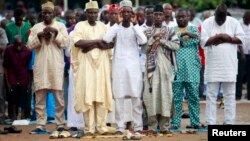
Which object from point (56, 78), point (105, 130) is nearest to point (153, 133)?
point (105, 130)

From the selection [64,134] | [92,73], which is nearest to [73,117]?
[64,134]

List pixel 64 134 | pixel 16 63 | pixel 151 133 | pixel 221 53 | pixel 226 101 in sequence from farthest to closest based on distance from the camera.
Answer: pixel 16 63, pixel 226 101, pixel 221 53, pixel 151 133, pixel 64 134

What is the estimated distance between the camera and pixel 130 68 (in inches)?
635

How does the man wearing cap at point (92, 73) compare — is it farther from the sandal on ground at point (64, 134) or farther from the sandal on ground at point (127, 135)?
the sandal on ground at point (127, 135)

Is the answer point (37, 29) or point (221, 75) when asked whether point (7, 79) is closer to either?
point (37, 29)

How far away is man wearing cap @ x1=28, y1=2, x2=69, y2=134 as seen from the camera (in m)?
16.6

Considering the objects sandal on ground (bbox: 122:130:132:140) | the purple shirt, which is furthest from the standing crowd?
the purple shirt

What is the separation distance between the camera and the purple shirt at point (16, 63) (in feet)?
61.9

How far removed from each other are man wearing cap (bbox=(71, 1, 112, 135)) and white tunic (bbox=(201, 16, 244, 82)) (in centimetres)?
181

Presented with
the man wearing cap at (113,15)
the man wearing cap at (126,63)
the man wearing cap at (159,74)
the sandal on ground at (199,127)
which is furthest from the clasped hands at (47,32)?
the sandal on ground at (199,127)

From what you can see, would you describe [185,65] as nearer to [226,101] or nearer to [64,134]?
[226,101]

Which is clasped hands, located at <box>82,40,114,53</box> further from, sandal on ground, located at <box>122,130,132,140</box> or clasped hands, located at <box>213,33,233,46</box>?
clasped hands, located at <box>213,33,233,46</box>

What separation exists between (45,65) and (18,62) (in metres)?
2.30

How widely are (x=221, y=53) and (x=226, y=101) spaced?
0.86 meters
